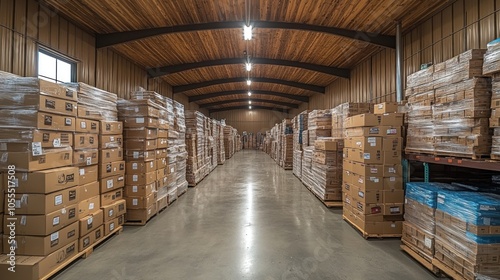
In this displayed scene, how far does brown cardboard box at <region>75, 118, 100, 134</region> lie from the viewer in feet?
12.5

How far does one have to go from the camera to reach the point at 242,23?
287 inches

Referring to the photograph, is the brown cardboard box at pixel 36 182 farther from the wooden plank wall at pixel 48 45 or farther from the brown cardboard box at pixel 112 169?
the wooden plank wall at pixel 48 45

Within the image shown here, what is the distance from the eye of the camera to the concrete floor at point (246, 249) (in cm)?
326

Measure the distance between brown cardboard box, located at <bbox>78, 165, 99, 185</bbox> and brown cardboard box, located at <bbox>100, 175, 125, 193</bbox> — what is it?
0.77ft

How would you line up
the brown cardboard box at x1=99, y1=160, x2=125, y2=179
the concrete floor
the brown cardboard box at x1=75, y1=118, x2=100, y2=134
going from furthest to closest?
the brown cardboard box at x1=99, y1=160, x2=125, y2=179 < the brown cardboard box at x1=75, y1=118, x2=100, y2=134 < the concrete floor

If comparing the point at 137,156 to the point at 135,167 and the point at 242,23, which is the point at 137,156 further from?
the point at 242,23

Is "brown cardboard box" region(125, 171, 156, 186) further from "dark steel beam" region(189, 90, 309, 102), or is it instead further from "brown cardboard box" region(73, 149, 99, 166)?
"dark steel beam" region(189, 90, 309, 102)

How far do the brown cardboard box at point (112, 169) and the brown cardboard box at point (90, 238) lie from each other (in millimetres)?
925

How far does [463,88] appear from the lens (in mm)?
3129

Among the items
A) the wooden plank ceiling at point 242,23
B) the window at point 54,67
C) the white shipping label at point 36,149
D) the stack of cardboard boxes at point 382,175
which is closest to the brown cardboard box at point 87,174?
the white shipping label at point 36,149

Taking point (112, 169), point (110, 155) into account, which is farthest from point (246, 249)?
point (110, 155)

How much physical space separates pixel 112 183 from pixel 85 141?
1.08 m

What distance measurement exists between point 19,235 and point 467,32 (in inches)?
345

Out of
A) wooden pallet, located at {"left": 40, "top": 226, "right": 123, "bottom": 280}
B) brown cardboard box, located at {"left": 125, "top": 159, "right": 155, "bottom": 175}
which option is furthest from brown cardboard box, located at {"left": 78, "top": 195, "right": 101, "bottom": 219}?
brown cardboard box, located at {"left": 125, "top": 159, "right": 155, "bottom": 175}
